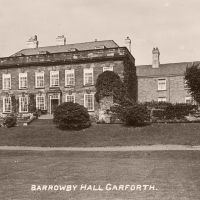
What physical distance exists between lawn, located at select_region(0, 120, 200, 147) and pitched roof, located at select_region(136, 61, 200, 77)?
801 inches

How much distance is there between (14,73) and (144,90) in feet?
53.9

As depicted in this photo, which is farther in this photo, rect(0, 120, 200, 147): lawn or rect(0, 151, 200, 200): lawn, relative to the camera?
rect(0, 120, 200, 147): lawn

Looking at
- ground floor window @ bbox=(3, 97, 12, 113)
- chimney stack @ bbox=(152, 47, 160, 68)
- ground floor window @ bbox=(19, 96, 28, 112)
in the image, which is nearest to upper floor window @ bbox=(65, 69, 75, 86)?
ground floor window @ bbox=(19, 96, 28, 112)

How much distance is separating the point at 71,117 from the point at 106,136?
14.9ft

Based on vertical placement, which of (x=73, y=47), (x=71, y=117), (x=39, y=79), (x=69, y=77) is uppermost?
(x=73, y=47)

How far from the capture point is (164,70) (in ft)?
175

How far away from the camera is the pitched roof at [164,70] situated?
52156mm

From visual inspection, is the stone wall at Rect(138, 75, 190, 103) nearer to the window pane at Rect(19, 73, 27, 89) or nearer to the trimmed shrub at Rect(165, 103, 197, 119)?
the window pane at Rect(19, 73, 27, 89)

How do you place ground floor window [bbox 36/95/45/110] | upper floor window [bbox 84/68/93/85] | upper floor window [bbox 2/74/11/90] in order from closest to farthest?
upper floor window [bbox 84/68/93/85] < ground floor window [bbox 36/95/45/110] < upper floor window [bbox 2/74/11/90]

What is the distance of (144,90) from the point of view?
2074 inches

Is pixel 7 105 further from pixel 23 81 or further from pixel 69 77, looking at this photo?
pixel 69 77

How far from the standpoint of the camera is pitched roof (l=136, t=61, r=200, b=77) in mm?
52156

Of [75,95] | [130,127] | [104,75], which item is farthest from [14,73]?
[130,127]

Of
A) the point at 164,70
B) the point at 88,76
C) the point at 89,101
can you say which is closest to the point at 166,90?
the point at 164,70
